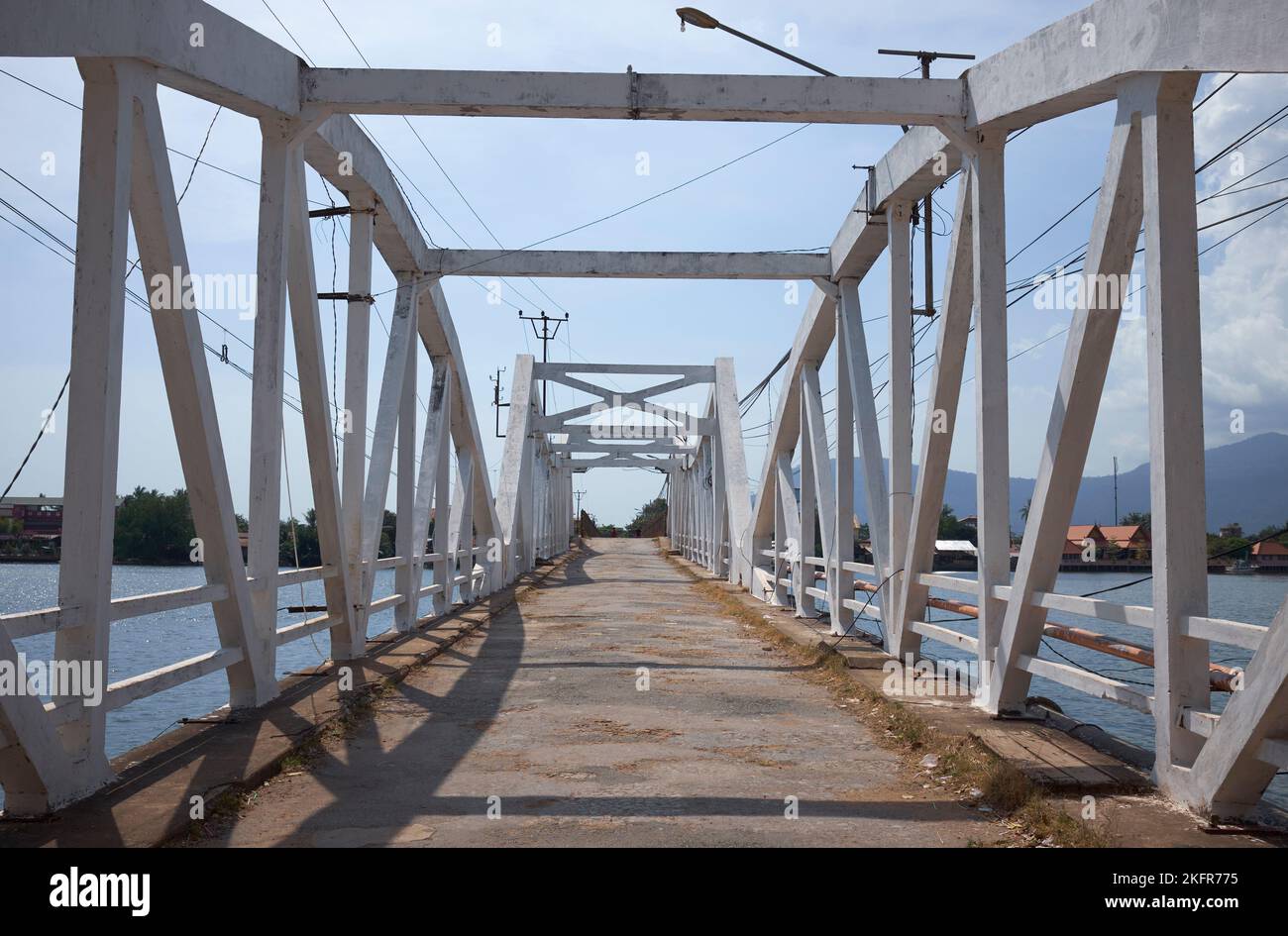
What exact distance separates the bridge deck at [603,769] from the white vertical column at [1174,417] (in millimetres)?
946

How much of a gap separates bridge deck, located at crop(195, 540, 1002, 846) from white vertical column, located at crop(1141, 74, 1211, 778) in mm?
946

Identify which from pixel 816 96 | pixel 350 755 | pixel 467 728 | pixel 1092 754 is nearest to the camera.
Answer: pixel 1092 754

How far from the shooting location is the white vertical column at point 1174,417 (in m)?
4.39

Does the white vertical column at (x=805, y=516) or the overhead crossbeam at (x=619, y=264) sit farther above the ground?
the overhead crossbeam at (x=619, y=264)

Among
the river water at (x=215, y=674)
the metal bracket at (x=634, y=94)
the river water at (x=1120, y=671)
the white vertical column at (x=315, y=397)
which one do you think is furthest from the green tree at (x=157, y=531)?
the metal bracket at (x=634, y=94)

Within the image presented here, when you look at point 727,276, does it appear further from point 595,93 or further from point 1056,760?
point 1056,760

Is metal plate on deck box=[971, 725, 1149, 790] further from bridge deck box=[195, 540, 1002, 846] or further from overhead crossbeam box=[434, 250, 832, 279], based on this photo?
overhead crossbeam box=[434, 250, 832, 279]

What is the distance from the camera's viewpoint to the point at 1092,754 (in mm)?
5160

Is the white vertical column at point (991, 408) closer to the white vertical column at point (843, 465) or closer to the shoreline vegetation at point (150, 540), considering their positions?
the white vertical column at point (843, 465)

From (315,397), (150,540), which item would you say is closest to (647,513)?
(150,540)
